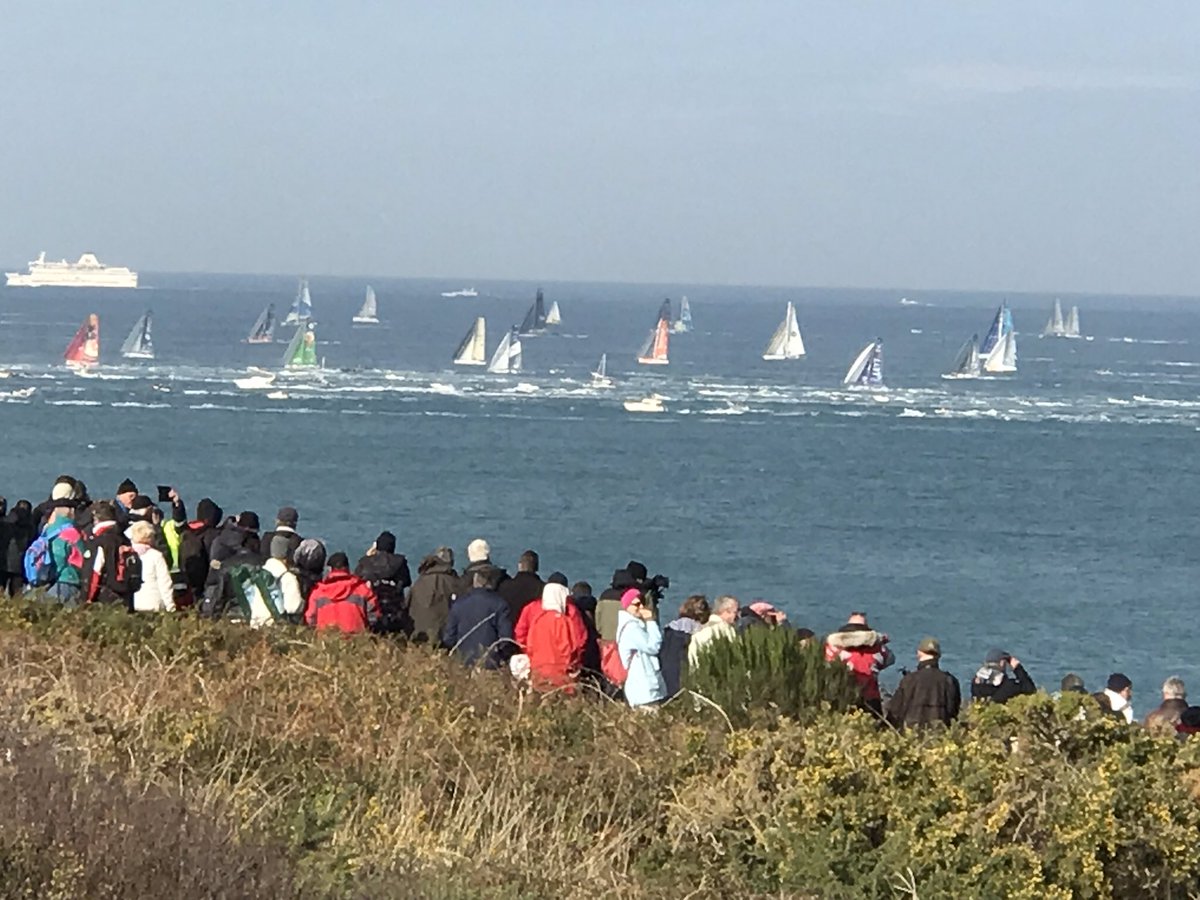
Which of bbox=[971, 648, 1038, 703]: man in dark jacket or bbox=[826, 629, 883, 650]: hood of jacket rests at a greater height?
bbox=[826, 629, 883, 650]: hood of jacket

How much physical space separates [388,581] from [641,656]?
2.38m

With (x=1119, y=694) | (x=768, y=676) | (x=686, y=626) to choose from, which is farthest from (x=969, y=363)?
(x=768, y=676)

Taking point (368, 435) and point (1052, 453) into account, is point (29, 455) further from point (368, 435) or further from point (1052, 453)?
point (1052, 453)

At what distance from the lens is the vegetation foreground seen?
5.74 m

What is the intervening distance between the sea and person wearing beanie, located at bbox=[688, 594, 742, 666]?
59.9ft

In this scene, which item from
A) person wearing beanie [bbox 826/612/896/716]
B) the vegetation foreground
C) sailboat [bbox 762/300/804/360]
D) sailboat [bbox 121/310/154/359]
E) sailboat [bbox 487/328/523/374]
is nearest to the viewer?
the vegetation foreground

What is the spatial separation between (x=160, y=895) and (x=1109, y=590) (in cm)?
4894

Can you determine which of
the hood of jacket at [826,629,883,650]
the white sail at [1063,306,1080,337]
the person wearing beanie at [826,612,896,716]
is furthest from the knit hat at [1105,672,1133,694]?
the white sail at [1063,306,1080,337]

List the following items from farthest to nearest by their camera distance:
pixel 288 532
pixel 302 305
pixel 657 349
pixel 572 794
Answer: pixel 302 305 < pixel 657 349 < pixel 288 532 < pixel 572 794

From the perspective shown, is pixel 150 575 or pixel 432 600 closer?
pixel 150 575

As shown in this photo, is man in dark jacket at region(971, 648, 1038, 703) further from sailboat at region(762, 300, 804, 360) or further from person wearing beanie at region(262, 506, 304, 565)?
sailboat at region(762, 300, 804, 360)

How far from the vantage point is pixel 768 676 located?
8883 mm

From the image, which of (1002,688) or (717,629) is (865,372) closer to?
(1002,688)

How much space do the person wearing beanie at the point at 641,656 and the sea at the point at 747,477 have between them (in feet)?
60.6
